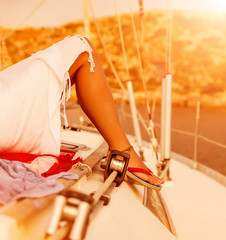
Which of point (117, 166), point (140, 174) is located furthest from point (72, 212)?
point (140, 174)

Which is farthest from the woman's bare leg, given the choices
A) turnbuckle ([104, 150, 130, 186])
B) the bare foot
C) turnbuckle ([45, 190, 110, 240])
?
turnbuckle ([45, 190, 110, 240])

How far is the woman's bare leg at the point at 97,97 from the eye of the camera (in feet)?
2.87

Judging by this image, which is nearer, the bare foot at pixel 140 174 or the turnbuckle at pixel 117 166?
the turnbuckle at pixel 117 166

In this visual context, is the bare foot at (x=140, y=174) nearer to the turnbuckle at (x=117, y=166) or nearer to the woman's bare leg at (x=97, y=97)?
the woman's bare leg at (x=97, y=97)

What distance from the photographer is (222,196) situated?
5.53 ft

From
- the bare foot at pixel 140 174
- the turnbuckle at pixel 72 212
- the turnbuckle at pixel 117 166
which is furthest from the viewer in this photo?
the bare foot at pixel 140 174

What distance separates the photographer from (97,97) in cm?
88

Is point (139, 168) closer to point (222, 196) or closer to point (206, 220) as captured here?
point (206, 220)

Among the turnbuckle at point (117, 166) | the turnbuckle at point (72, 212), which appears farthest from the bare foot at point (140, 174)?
the turnbuckle at point (72, 212)

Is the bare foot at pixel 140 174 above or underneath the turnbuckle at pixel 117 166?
underneath

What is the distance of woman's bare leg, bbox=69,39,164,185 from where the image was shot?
88 centimetres

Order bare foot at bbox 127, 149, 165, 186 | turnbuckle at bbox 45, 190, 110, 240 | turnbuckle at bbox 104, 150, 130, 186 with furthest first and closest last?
bare foot at bbox 127, 149, 165, 186
turnbuckle at bbox 104, 150, 130, 186
turnbuckle at bbox 45, 190, 110, 240

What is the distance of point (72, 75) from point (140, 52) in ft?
3.24

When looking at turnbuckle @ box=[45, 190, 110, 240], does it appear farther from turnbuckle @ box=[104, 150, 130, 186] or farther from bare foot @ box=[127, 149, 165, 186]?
bare foot @ box=[127, 149, 165, 186]
